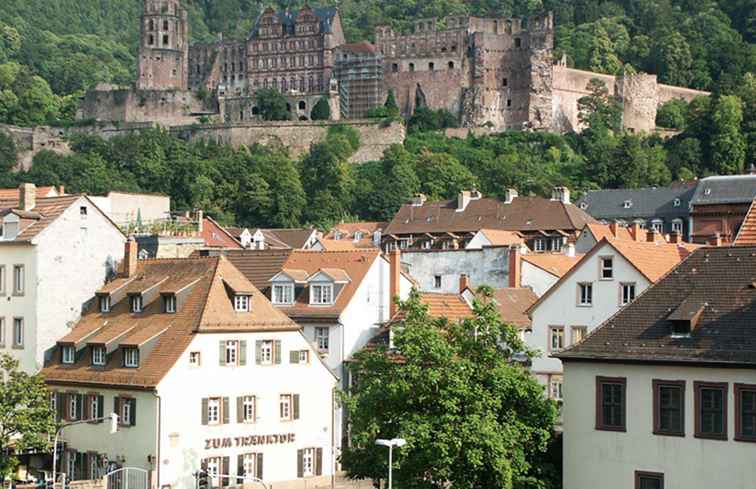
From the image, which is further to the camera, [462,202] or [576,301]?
[462,202]

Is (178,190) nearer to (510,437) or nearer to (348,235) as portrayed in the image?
(348,235)

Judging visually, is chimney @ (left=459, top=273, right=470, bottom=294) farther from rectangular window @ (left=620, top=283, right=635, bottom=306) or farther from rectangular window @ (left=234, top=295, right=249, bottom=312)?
rectangular window @ (left=234, top=295, right=249, bottom=312)

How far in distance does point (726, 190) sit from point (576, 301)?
61.2m

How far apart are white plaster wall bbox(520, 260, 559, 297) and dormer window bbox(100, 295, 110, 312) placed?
22.3 metres

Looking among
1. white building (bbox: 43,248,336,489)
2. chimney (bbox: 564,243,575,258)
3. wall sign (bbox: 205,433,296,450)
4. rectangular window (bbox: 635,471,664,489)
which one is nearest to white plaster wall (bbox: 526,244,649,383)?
white building (bbox: 43,248,336,489)

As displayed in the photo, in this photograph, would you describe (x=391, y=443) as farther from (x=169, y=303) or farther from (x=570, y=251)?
(x=570, y=251)

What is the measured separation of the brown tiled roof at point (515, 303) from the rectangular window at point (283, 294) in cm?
830

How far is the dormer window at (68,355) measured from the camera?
5941 centimetres

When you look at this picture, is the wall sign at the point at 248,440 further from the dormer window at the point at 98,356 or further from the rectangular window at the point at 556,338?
the rectangular window at the point at 556,338

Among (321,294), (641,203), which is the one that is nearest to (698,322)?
(321,294)

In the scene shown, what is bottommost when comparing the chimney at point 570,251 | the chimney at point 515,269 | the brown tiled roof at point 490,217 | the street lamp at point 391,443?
the street lamp at point 391,443

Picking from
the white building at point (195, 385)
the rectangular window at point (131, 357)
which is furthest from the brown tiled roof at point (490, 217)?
the rectangular window at point (131, 357)

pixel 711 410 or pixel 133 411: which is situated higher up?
pixel 711 410

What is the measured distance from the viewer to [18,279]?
2425 inches
